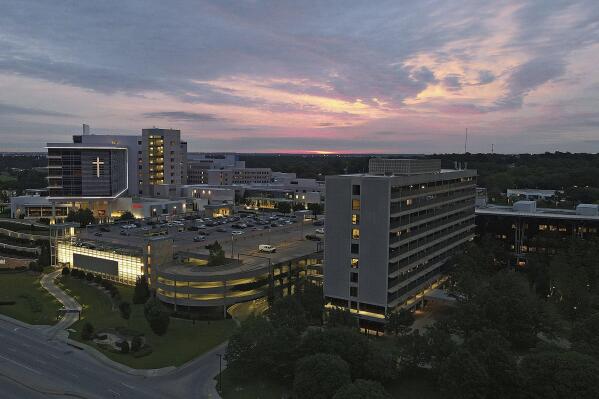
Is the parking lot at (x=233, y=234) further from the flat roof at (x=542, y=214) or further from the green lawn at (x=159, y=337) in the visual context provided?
the flat roof at (x=542, y=214)

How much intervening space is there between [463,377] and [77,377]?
4547 centimetres

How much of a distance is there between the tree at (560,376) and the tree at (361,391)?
15.6 m

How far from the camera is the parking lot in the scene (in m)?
99.3

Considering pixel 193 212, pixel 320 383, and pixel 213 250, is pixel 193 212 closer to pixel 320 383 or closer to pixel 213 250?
pixel 213 250

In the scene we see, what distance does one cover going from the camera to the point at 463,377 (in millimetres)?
47156

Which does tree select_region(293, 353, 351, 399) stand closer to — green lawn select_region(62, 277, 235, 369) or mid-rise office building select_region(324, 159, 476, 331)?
green lawn select_region(62, 277, 235, 369)

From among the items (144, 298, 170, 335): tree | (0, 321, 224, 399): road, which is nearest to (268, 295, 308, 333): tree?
(0, 321, 224, 399): road

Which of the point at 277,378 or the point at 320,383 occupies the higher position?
the point at 320,383

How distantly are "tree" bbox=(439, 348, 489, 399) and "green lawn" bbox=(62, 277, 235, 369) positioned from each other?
110 ft

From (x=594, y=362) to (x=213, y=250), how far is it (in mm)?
65253

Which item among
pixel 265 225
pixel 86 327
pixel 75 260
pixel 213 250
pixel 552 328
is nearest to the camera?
pixel 552 328

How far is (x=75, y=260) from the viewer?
104 m

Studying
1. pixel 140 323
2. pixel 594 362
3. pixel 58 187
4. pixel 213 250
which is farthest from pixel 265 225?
pixel 594 362

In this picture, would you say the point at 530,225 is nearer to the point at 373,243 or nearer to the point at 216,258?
the point at 373,243
